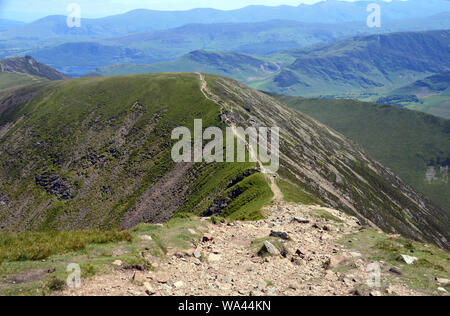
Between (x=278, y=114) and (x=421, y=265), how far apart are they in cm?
17957

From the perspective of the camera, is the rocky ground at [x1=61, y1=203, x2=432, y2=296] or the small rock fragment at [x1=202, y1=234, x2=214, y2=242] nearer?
the rocky ground at [x1=61, y1=203, x2=432, y2=296]

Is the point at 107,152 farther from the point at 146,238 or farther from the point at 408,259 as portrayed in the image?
the point at 408,259

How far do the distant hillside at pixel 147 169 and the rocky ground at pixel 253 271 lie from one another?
1166 inches

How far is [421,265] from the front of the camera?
915 inches

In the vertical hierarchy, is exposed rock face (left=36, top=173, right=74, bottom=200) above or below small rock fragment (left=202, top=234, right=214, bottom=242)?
below

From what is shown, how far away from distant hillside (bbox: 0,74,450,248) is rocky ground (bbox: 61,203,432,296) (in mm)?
29625

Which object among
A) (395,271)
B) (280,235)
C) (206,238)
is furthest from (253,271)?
(395,271)

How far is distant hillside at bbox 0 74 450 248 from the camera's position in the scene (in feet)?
300

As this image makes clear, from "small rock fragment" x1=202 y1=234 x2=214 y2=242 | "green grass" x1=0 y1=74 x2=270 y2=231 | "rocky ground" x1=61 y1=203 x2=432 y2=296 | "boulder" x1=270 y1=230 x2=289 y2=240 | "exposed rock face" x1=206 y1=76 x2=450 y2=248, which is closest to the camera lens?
"rocky ground" x1=61 y1=203 x2=432 y2=296

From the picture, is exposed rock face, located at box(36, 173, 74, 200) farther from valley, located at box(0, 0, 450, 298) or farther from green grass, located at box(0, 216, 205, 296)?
green grass, located at box(0, 216, 205, 296)

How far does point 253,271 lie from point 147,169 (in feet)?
322

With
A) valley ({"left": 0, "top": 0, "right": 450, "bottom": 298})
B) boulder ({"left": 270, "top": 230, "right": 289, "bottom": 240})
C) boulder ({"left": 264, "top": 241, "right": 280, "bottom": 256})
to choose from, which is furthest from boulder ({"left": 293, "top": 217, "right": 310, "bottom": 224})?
boulder ({"left": 264, "top": 241, "right": 280, "bottom": 256})
